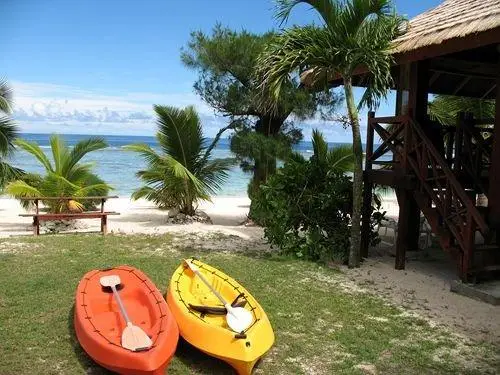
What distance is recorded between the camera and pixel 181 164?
12.4m

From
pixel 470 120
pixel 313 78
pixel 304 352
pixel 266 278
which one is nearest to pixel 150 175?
pixel 313 78

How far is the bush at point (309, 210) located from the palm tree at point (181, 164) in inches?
156

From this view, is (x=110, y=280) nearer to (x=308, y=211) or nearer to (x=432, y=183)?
(x=308, y=211)

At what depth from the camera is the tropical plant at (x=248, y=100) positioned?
1227 cm

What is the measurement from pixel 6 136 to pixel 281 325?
33.8ft

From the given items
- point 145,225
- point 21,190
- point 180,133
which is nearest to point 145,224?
point 145,225

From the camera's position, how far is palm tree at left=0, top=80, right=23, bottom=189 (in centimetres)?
1223

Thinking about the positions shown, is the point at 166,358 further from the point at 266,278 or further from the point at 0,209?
the point at 0,209

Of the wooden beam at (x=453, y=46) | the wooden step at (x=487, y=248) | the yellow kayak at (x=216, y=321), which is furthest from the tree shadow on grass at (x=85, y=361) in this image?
the wooden beam at (x=453, y=46)

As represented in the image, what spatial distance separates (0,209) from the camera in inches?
640

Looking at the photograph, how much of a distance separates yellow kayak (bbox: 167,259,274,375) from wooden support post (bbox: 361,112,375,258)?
368cm

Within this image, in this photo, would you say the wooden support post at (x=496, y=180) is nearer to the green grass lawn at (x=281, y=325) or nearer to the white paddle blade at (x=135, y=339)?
the green grass lawn at (x=281, y=325)

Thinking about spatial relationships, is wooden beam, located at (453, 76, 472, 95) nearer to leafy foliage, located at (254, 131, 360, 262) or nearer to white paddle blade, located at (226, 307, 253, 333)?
leafy foliage, located at (254, 131, 360, 262)

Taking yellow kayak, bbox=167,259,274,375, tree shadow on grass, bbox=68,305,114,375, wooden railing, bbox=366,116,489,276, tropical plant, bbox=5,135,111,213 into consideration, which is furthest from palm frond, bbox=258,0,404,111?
tropical plant, bbox=5,135,111,213
